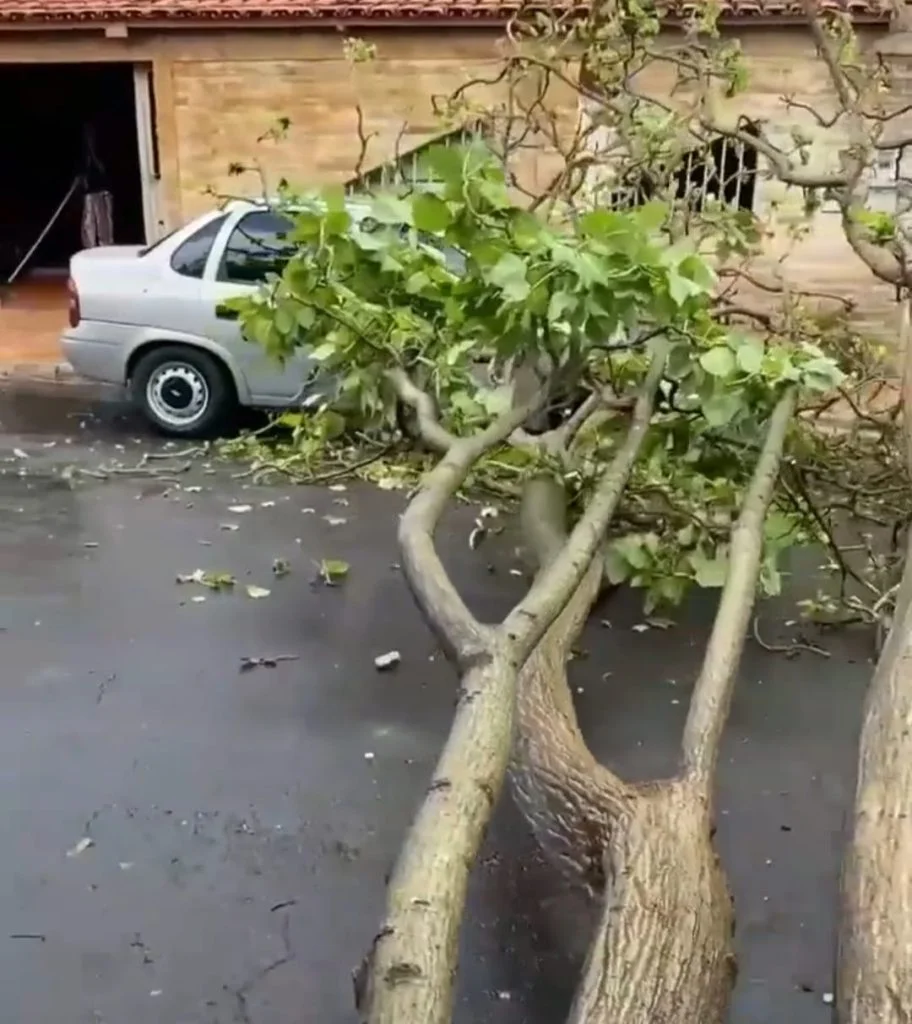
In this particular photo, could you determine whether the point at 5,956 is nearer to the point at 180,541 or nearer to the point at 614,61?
the point at 180,541

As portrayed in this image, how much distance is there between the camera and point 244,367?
34.0 ft

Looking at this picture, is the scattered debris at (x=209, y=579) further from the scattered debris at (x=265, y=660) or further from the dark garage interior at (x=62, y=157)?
the dark garage interior at (x=62, y=157)

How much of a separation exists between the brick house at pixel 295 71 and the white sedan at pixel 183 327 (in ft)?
10.1

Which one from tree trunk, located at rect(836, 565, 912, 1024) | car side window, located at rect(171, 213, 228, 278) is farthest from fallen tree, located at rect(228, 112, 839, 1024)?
car side window, located at rect(171, 213, 228, 278)

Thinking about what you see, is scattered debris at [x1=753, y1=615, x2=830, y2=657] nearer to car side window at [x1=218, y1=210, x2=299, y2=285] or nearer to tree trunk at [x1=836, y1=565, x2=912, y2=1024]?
tree trunk at [x1=836, y1=565, x2=912, y2=1024]

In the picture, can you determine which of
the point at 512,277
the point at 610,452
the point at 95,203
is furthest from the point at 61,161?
the point at 512,277

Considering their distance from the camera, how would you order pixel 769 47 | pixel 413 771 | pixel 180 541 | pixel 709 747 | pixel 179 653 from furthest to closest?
pixel 769 47 → pixel 180 541 → pixel 179 653 → pixel 413 771 → pixel 709 747

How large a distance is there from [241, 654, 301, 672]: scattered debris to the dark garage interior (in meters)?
13.9

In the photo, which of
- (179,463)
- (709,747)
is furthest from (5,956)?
(179,463)

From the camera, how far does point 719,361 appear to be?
5.02 metres

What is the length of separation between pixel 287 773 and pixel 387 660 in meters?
1.14

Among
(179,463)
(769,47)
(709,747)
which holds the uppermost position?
(769,47)

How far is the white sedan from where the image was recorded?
33.6 feet

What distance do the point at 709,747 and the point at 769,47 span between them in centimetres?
1048
